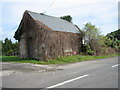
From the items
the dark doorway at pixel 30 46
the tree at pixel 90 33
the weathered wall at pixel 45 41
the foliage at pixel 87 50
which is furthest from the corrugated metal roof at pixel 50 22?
the foliage at pixel 87 50

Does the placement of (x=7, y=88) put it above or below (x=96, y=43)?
below

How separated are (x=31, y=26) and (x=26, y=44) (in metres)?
2.87

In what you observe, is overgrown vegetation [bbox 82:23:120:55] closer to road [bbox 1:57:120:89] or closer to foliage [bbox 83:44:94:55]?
foliage [bbox 83:44:94:55]

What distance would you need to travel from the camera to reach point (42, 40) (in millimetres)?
16109

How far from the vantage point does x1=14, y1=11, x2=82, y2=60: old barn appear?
16148mm

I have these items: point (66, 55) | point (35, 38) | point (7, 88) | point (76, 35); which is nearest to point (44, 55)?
point (35, 38)

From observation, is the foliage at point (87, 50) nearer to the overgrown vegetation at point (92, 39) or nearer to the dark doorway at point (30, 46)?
the overgrown vegetation at point (92, 39)

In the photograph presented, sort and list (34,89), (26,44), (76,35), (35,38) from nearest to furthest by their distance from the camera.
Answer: (34,89) < (35,38) < (26,44) < (76,35)

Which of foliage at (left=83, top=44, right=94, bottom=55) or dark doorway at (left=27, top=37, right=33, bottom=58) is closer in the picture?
dark doorway at (left=27, top=37, right=33, bottom=58)

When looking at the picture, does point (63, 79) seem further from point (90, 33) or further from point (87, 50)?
point (90, 33)

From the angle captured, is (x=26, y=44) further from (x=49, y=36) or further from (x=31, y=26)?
(x=49, y=36)

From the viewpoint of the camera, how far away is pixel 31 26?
58.4 feet

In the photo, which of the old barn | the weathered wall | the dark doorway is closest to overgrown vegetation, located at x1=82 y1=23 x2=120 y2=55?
the old barn

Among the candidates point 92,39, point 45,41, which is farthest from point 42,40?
point 92,39
